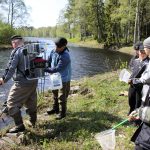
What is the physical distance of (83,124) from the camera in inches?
286

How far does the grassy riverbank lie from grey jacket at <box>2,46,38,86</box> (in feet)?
3.58

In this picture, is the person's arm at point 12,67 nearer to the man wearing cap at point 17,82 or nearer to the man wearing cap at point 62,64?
the man wearing cap at point 17,82

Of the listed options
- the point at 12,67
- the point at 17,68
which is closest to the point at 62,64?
the point at 17,68

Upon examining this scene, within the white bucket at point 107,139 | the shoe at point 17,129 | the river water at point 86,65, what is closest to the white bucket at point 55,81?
the shoe at point 17,129

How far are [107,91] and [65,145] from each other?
4.38 meters

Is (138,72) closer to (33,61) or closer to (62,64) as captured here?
(62,64)

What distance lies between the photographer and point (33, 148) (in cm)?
616

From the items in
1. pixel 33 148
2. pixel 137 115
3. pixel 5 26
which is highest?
pixel 5 26

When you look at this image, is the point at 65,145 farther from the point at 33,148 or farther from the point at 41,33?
the point at 41,33

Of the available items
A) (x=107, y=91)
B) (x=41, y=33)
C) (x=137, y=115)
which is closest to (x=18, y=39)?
(x=137, y=115)

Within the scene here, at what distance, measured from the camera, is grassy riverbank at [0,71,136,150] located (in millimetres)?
6230

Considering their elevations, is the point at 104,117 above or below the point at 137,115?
below

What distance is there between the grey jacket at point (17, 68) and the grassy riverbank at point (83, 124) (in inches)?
42.9

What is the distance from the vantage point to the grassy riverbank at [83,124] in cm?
A: 623
